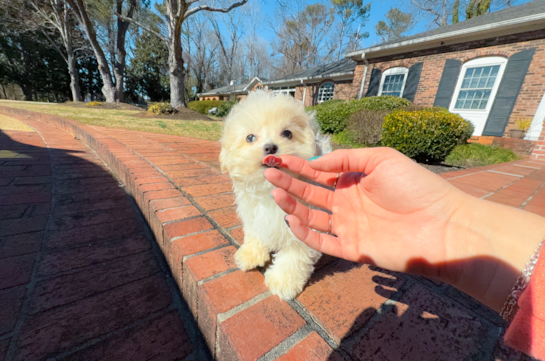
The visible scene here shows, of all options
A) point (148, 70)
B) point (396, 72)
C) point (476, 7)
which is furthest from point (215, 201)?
point (148, 70)

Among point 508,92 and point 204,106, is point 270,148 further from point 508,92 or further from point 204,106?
point 204,106

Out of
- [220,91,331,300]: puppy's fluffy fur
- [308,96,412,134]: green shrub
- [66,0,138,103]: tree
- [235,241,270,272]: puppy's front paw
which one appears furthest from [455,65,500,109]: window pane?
[66,0,138,103]: tree

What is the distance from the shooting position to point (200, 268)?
48.8 inches

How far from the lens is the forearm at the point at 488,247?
0.91 metres

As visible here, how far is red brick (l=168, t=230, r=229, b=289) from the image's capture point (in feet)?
4.52

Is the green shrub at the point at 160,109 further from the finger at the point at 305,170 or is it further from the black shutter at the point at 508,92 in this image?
the black shutter at the point at 508,92

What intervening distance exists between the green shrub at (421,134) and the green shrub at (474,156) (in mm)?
667

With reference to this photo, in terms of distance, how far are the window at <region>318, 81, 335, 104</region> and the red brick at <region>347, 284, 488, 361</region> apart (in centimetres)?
1874

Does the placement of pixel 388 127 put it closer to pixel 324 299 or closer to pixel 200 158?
pixel 200 158

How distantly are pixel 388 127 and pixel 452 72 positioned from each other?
7581 mm

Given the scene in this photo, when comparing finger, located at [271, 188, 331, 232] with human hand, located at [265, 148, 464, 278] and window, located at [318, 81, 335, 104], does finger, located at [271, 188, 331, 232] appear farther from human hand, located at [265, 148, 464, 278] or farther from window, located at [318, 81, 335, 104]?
window, located at [318, 81, 335, 104]

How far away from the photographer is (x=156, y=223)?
5.93 feet

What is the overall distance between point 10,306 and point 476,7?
25.2 metres

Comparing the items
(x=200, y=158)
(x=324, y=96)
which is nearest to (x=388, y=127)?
(x=200, y=158)
